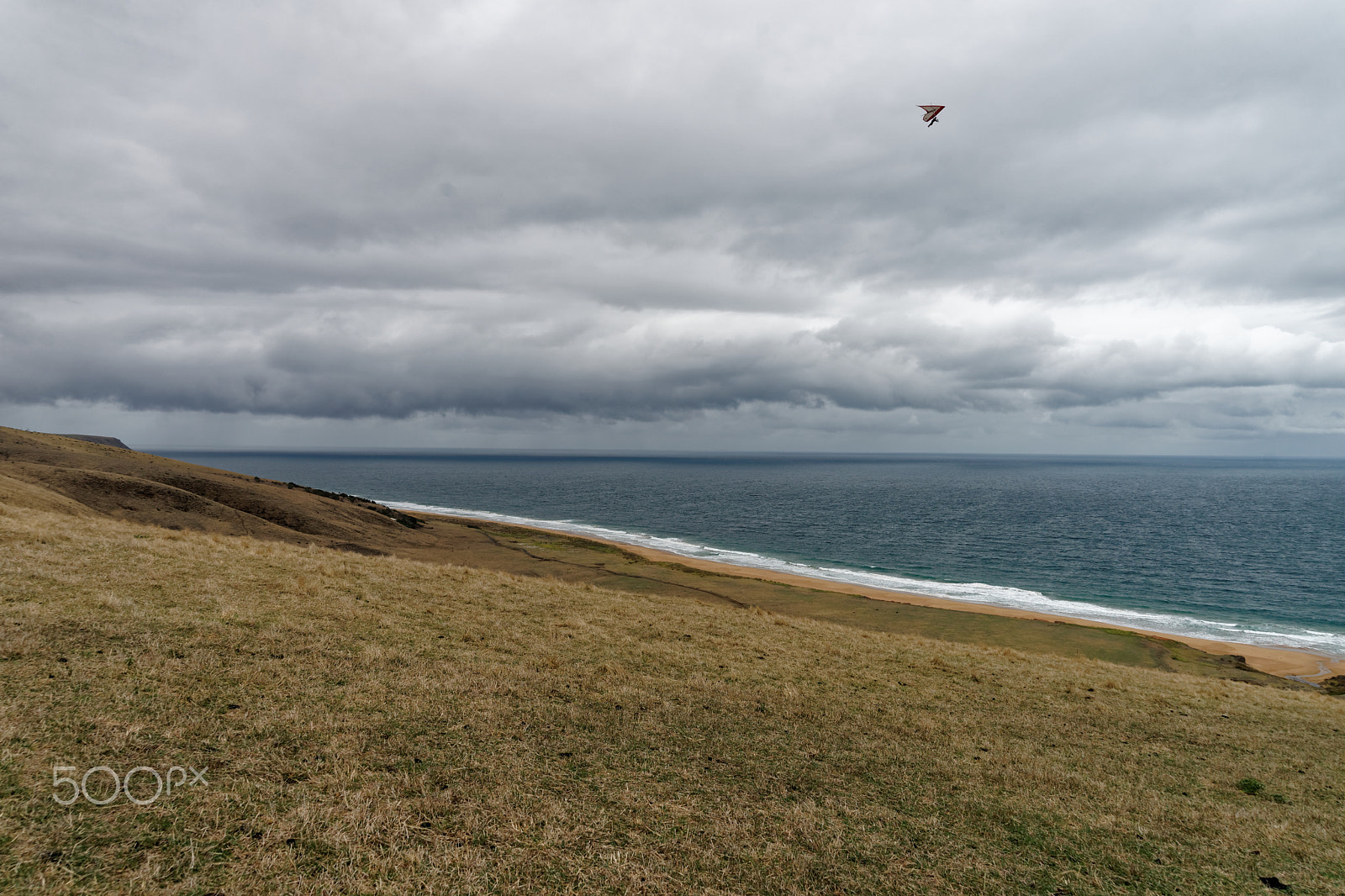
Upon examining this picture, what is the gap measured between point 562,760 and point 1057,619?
4811 centimetres

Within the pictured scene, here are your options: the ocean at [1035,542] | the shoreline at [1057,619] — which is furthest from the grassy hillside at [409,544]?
the ocean at [1035,542]

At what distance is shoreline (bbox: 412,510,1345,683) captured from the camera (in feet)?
116

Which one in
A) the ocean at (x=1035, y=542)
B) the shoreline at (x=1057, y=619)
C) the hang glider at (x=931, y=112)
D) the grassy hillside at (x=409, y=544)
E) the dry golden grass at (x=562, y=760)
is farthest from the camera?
the ocean at (x=1035, y=542)

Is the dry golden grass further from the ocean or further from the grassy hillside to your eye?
the ocean

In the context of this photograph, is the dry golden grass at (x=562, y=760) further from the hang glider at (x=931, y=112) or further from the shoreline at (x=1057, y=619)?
the shoreline at (x=1057, y=619)

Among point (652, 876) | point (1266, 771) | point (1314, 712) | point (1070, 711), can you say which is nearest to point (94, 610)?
point (652, 876)

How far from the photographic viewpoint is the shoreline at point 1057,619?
116 feet

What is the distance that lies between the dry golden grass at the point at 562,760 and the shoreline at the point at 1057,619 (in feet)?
83.6

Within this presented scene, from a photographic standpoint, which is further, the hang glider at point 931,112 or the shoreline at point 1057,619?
the shoreline at point 1057,619

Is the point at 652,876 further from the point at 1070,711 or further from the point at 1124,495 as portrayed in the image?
the point at 1124,495

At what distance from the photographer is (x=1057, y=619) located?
45344 millimetres

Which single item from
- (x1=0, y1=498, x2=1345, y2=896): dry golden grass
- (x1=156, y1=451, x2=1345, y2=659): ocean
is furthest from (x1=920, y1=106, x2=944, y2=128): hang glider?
(x1=156, y1=451, x2=1345, y2=659): ocean

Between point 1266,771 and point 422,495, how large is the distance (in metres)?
157

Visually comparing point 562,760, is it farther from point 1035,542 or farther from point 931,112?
point 1035,542
